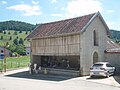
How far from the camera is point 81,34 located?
3139 centimetres

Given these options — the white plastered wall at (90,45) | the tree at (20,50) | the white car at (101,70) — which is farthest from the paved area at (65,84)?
the tree at (20,50)

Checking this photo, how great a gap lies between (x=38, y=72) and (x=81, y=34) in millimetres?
9136

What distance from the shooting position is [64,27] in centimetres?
3475

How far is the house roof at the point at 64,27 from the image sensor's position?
31.9 meters

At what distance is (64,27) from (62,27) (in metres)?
0.53

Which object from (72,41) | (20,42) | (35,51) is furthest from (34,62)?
(20,42)

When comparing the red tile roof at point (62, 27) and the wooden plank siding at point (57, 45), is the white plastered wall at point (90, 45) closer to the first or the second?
the wooden plank siding at point (57, 45)

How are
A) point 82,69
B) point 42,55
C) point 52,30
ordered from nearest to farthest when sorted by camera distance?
1. point 82,69
2. point 52,30
3. point 42,55

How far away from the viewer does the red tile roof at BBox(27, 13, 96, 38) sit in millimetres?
32344

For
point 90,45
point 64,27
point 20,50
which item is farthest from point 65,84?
point 20,50

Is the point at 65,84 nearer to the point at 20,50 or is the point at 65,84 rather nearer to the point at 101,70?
the point at 101,70

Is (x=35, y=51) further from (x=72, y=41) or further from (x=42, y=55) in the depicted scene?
(x=72, y=41)

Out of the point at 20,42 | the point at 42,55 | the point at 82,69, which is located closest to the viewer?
the point at 82,69

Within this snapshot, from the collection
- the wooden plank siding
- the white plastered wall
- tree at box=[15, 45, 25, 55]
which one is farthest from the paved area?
tree at box=[15, 45, 25, 55]
